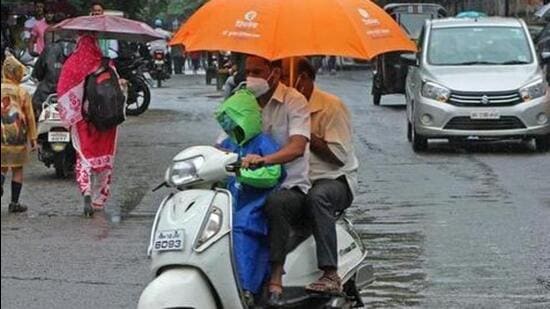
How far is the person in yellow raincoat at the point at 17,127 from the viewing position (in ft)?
36.9

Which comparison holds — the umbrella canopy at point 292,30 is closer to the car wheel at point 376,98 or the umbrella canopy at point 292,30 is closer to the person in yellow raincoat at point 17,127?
the person in yellow raincoat at point 17,127

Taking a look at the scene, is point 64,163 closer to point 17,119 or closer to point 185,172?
point 17,119

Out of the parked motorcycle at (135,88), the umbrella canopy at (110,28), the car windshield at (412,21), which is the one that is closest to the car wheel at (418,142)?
the umbrella canopy at (110,28)

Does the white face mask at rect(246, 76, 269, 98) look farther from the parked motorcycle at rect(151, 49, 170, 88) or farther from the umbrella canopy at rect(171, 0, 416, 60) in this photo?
the parked motorcycle at rect(151, 49, 170, 88)

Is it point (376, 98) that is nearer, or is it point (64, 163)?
point (64, 163)

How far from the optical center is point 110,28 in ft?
40.0

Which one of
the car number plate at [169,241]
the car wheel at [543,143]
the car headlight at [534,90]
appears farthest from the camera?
the car wheel at [543,143]

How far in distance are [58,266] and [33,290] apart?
910 mm

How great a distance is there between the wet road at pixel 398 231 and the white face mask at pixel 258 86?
152 centimetres

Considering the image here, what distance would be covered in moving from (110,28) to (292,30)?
585 centimetres

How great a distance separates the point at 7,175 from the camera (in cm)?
1404

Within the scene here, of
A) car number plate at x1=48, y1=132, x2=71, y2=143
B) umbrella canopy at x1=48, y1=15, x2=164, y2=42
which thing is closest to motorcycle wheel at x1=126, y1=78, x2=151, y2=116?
car number plate at x1=48, y1=132, x2=71, y2=143

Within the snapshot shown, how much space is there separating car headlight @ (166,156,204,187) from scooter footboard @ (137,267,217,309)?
17.3 inches

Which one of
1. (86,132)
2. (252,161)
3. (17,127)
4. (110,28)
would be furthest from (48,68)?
(252,161)
